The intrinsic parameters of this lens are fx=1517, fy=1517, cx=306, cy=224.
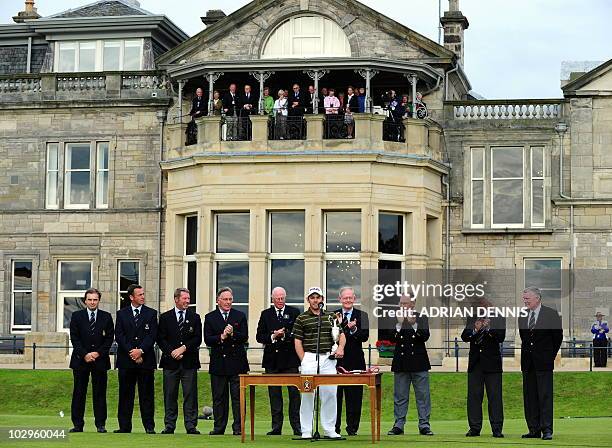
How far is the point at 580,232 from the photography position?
42.4 m

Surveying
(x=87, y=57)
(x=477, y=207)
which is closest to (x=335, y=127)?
(x=477, y=207)

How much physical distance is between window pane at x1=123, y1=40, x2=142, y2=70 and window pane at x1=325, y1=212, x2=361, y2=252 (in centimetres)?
928

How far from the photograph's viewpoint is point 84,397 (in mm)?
23328

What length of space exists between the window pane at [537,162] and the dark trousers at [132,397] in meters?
21.8

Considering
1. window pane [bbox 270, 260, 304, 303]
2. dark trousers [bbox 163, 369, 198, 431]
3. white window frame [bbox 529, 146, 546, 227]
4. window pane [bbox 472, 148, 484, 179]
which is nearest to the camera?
dark trousers [bbox 163, 369, 198, 431]

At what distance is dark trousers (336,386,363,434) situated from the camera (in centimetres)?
2250

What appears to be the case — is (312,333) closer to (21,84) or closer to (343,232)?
(343,232)

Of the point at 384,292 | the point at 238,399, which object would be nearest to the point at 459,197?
the point at 384,292

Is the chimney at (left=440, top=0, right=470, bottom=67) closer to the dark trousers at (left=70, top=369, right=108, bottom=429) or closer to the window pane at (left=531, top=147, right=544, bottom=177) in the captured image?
the window pane at (left=531, top=147, right=544, bottom=177)

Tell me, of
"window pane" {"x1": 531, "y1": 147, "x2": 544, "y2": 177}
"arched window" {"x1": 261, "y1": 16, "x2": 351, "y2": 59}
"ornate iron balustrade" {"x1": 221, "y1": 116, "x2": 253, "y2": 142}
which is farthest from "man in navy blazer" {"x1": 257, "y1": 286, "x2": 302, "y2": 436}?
"window pane" {"x1": 531, "y1": 147, "x2": 544, "y2": 177}

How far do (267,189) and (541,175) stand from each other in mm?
8011

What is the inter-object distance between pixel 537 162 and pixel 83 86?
1345cm

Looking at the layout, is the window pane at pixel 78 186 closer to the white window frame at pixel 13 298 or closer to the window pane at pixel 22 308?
the white window frame at pixel 13 298

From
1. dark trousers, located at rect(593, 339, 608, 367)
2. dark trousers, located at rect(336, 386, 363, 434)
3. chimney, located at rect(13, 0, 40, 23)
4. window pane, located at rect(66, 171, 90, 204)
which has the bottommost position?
dark trousers, located at rect(336, 386, 363, 434)
